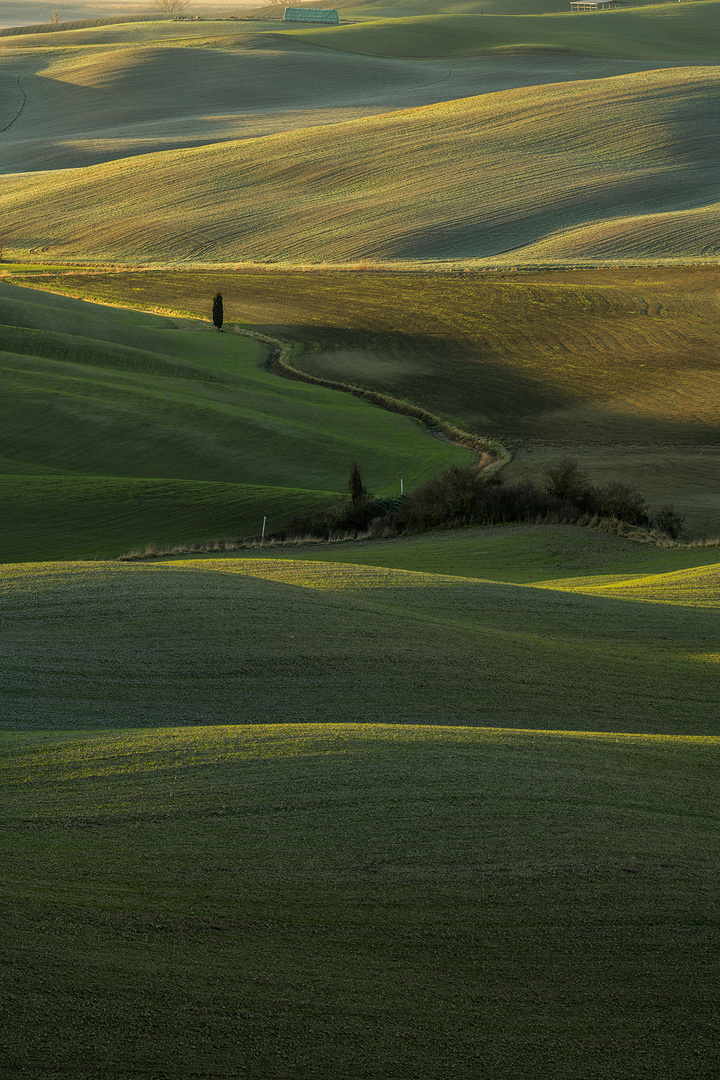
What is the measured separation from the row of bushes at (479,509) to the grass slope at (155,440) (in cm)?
114

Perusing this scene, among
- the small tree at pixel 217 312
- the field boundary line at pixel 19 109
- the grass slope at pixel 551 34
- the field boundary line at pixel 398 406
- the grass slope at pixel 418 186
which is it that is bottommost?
the field boundary line at pixel 398 406

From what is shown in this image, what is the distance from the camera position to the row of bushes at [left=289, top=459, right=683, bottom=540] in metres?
25.0

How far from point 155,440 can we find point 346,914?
2663 centimetres

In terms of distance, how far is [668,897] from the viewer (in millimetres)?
6113

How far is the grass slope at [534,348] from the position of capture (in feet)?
117

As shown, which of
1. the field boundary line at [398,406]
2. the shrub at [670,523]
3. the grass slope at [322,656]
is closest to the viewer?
the grass slope at [322,656]

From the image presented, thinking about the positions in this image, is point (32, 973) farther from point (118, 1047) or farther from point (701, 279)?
point (701, 279)

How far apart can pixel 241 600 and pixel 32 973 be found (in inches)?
304

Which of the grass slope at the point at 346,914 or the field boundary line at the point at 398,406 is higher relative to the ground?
the field boundary line at the point at 398,406

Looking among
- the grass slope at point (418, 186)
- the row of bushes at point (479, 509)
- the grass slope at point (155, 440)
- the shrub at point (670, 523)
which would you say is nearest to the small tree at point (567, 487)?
the row of bushes at point (479, 509)

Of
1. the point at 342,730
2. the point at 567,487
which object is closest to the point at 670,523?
the point at 567,487

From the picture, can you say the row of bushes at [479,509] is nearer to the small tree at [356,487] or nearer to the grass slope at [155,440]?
the small tree at [356,487]

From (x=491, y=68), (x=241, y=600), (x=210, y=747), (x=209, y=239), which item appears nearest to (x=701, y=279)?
(x=209, y=239)

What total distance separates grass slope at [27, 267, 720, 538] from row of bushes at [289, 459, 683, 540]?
94.8 inches
